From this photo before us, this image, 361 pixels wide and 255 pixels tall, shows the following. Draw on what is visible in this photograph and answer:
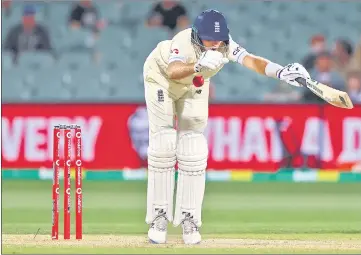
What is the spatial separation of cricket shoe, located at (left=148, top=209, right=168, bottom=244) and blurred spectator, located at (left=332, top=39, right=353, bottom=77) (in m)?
8.58

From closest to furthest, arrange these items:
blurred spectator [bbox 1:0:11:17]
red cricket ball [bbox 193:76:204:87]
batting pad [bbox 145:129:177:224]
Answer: red cricket ball [bbox 193:76:204:87]
batting pad [bbox 145:129:177:224]
blurred spectator [bbox 1:0:11:17]

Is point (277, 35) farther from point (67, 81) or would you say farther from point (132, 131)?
point (132, 131)

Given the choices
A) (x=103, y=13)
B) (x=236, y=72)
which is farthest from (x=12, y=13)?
(x=236, y=72)

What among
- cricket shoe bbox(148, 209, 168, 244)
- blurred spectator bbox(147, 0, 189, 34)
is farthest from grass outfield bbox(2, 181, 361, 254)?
blurred spectator bbox(147, 0, 189, 34)

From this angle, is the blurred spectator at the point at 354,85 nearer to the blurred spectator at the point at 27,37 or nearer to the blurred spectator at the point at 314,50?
the blurred spectator at the point at 314,50

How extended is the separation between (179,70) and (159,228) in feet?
3.58

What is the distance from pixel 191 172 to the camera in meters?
7.79

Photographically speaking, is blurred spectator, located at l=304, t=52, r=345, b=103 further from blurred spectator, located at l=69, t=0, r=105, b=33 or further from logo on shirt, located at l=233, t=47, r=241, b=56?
logo on shirt, located at l=233, t=47, r=241, b=56

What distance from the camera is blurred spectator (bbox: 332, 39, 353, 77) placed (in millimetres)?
16125

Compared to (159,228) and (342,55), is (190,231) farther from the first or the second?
(342,55)

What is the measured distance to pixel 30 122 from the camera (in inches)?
549

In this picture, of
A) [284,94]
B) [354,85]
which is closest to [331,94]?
[354,85]

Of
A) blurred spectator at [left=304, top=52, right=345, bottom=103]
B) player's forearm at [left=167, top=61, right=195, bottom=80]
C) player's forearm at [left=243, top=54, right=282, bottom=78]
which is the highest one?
blurred spectator at [left=304, top=52, right=345, bottom=103]

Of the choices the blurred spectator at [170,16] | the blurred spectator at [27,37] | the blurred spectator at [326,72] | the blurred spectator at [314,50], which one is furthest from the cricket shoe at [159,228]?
the blurred spectator at [27,37]
